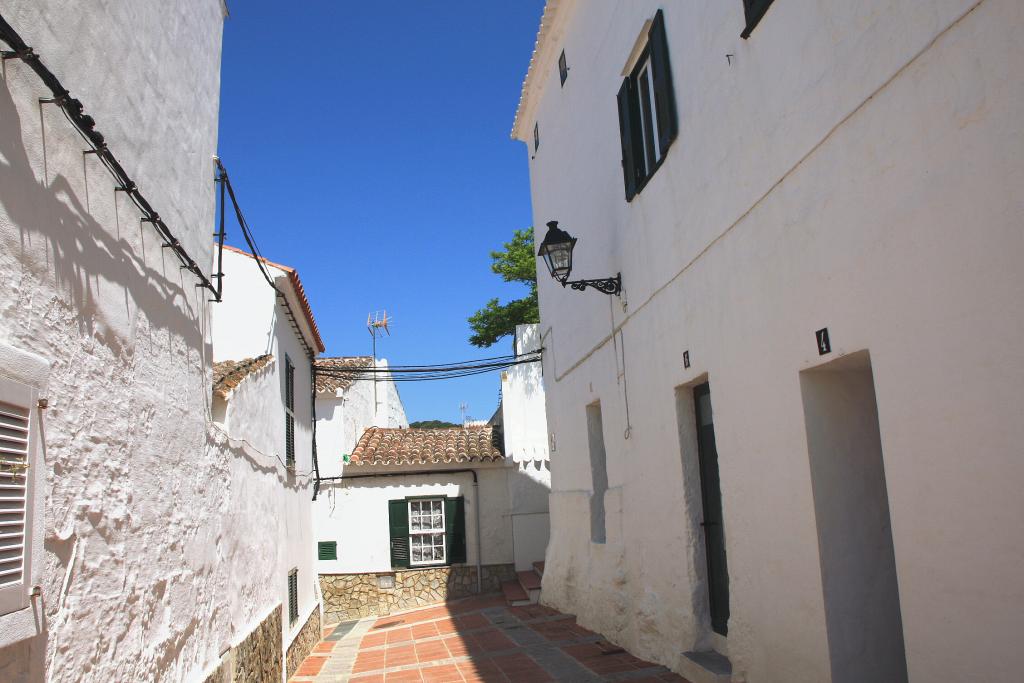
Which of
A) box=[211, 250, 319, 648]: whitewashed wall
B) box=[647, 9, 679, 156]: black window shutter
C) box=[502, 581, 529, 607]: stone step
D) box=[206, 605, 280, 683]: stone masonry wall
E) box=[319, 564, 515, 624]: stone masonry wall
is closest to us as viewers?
box=[206, 605, 280, 683]: stone masonry wall

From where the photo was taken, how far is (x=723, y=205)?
570 centimetres

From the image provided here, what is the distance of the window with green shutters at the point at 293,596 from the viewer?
35.4 ft

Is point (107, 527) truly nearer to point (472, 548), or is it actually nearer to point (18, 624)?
point (18, 624)

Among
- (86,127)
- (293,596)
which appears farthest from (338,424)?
(86,127)

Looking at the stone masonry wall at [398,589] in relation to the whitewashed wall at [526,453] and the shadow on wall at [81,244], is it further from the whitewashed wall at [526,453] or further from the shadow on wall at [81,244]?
the shadow on wall at [81,244]

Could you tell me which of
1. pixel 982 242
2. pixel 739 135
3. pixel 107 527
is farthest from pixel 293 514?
pixel 982 242

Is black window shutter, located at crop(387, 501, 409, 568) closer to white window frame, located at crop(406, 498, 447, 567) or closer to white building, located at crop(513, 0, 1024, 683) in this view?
white window frame, located at crop(406, 498, 447, 567)

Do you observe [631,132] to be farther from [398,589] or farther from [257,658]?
[398,589]

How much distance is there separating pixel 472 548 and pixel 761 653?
11.8m

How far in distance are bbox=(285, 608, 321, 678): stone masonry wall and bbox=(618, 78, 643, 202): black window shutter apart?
6675mm

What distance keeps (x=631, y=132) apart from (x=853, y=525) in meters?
4.31

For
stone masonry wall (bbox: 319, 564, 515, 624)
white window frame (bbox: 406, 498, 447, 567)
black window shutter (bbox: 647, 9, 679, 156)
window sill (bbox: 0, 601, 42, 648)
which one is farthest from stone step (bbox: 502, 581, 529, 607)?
window sill (bbox: 0, 601, 42, 648)

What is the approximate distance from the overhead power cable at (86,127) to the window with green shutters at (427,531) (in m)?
12.0

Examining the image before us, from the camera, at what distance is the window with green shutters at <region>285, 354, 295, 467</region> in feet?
36.2
